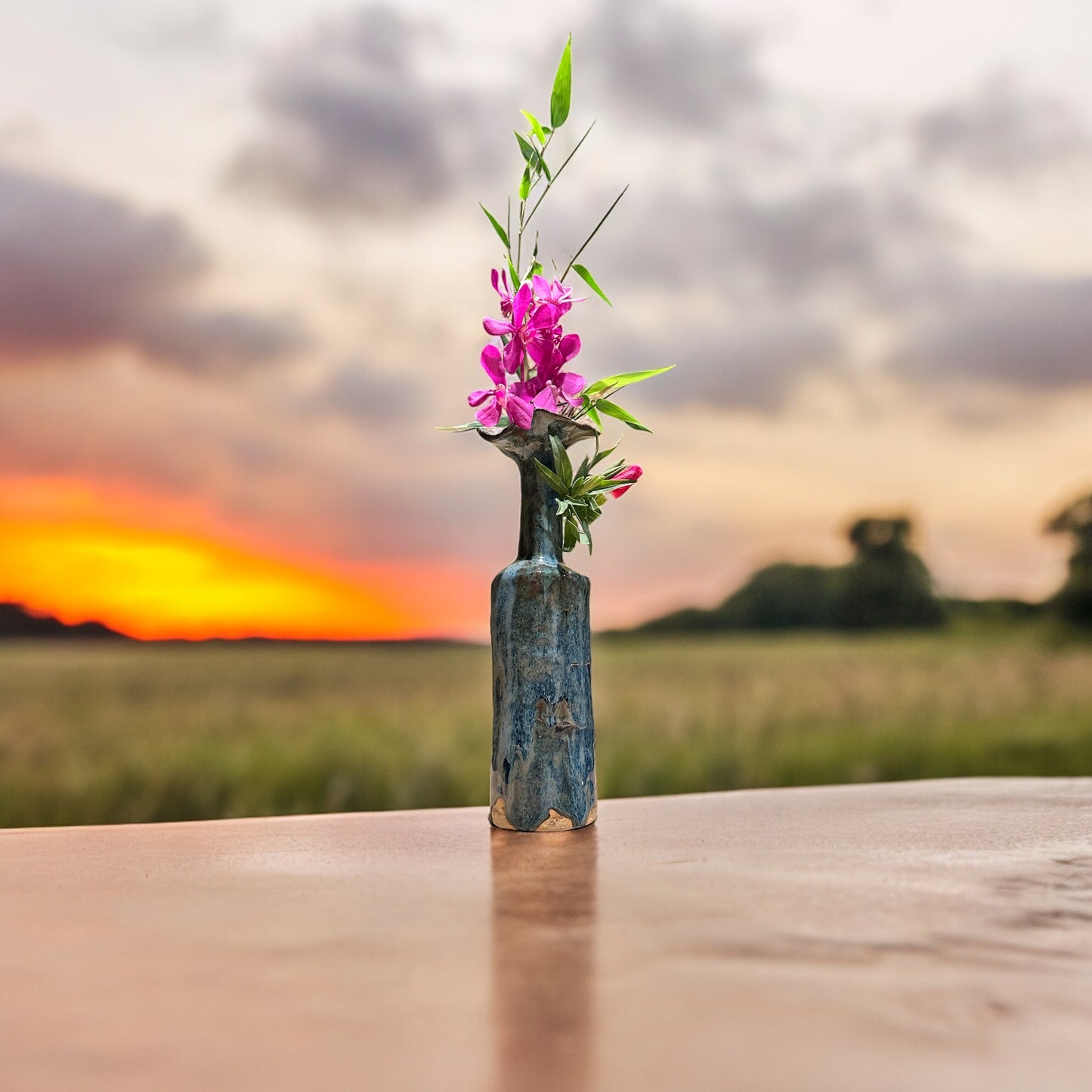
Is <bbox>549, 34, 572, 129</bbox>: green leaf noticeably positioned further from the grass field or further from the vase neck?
the grass field

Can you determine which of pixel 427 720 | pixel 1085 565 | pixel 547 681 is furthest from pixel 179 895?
pixel 1085 565

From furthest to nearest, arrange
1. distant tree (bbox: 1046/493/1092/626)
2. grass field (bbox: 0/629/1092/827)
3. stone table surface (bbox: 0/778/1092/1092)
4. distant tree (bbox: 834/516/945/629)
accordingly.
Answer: distant tree (bbox: 834/516/945/629) → distant tree (bbox: 1046/493/1092/626) → grass field (bbox: 0/629/1092/827) → stone table surface (bbox: 0/778/1092/1092)

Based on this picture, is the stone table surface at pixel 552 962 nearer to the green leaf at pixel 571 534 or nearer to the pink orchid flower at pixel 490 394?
the green leaf at pixel 571 534

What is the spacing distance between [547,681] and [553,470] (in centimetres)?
21

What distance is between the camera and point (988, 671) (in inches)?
133

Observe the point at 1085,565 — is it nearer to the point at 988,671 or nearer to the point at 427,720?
the point at 988,671

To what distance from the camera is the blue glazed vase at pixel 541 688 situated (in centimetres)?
94

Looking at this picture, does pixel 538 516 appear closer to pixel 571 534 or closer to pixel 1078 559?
pixel 571 534

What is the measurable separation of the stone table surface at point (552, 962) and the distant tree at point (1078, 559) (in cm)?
492

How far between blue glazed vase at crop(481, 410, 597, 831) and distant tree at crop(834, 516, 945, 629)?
557cm

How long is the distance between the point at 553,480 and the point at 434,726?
162 cm

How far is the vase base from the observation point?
943 mm

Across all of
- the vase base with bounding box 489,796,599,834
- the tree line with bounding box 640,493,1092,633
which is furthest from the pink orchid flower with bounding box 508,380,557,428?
the tree line with bounding box 640,493,1092,633

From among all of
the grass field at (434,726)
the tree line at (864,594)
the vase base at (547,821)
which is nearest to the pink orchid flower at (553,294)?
the vase base at (547,821)
